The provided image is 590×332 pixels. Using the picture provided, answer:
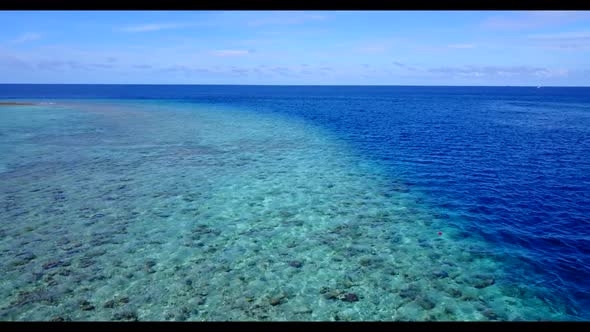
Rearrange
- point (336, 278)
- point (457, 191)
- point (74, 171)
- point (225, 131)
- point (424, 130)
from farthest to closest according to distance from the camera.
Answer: point (424, 130)
point (225, 131)
point (74, 171)
point (457, 191)
point (336, 278)

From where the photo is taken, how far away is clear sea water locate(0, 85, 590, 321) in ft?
40.3

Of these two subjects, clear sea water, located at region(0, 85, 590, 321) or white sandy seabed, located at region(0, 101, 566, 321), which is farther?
clear sea water, located at region(0, 85, 590, 321)

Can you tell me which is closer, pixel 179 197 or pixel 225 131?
pixel 179 197

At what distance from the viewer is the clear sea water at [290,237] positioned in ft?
40.3

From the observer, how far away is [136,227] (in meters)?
18.0

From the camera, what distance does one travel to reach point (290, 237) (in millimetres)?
17234

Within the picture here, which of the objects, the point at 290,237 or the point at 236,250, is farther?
the point at 290,237

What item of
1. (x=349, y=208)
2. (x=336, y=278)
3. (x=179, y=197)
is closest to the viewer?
(x=336, y=278)

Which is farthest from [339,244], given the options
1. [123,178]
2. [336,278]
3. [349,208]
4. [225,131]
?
[225,131]

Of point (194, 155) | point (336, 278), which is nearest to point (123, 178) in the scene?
point (194, 155)

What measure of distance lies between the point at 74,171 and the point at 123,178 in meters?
4.82

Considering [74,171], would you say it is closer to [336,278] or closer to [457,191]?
[336,278]
